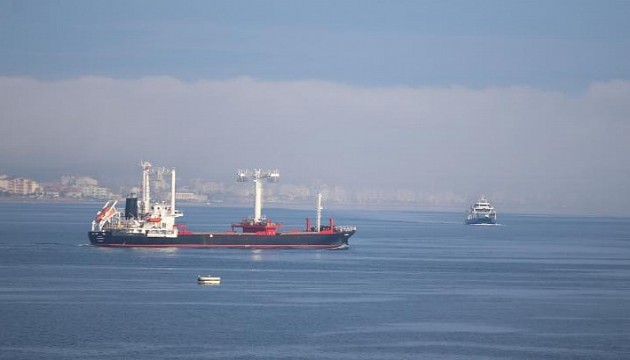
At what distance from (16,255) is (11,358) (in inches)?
2383

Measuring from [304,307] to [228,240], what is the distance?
186ft

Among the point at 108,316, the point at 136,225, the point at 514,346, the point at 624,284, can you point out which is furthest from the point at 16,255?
the point at 514,346

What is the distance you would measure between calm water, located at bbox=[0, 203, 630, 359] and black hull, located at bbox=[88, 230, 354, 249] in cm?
369

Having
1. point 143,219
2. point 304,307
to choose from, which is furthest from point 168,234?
point 304,307

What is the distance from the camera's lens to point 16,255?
353ft

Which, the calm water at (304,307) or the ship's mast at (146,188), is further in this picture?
the ship's mast at (146,188)

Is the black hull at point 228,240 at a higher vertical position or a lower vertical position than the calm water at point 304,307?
higher

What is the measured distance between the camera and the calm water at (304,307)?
5338 cm

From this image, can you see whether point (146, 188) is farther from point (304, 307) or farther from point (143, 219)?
point (304, 307)

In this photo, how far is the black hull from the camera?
119875 millimetres

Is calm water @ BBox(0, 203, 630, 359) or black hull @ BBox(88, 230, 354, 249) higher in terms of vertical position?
black hull @ BBox(88, 230, 354, 249)

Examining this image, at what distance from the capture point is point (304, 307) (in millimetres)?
68438

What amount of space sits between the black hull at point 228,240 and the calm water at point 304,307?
145 inches

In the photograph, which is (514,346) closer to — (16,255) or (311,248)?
(16,255)
